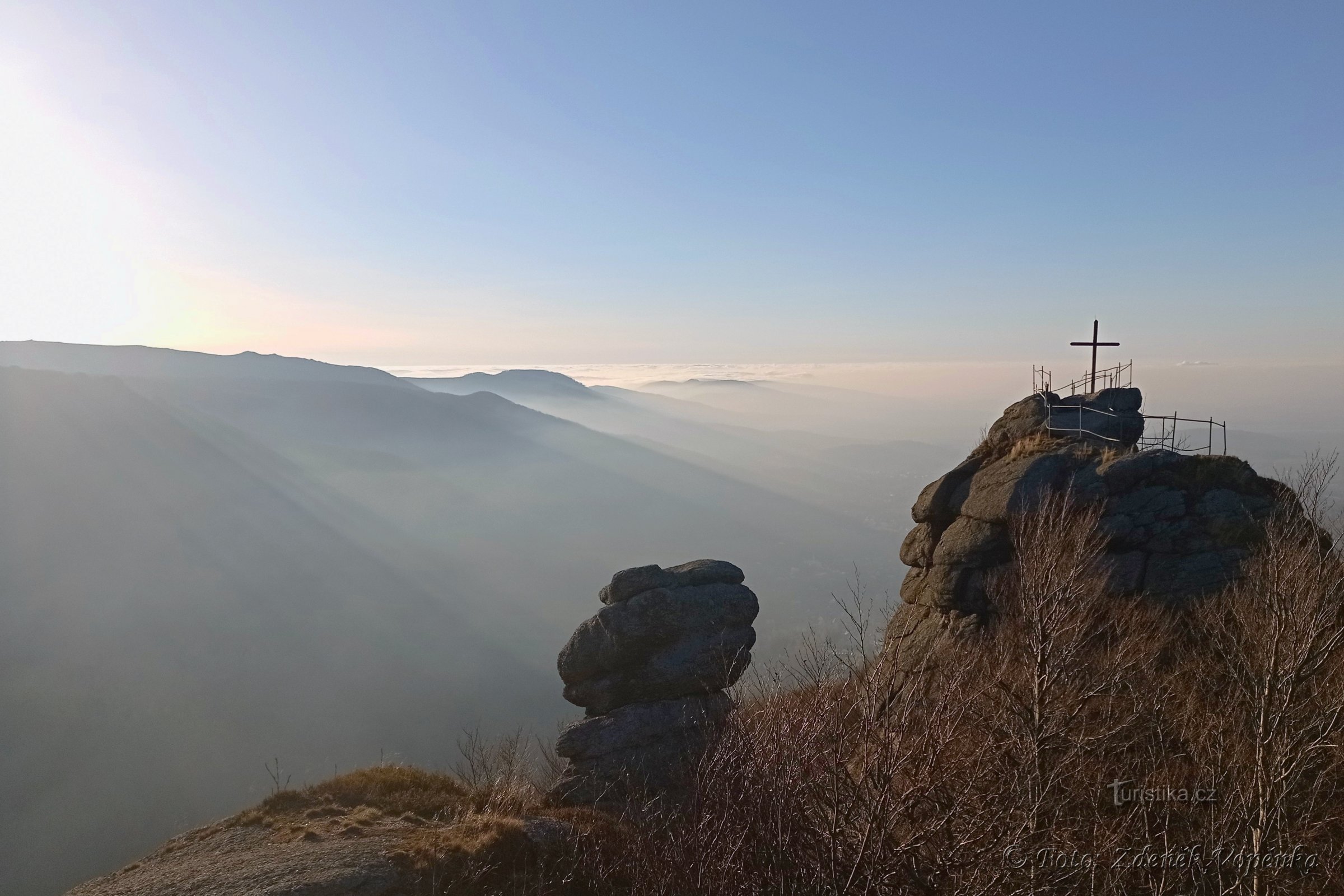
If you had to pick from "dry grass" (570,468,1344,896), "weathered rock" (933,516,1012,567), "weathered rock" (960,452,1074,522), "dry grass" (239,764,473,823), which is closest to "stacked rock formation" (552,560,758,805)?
"dry grass" (239,764,473,823)

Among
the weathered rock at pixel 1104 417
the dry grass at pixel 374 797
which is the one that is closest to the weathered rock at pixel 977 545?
the weathered rock at pixel 1104 417

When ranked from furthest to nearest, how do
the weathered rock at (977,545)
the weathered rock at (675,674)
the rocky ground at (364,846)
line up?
the weathered rock at (675,674) < the weathered rock at (977,545) < the rocky ground at (364,846)

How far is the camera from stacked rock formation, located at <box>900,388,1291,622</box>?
24984mm

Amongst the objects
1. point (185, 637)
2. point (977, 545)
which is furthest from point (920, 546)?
point (185, 637)

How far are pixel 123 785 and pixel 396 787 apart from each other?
77.7 meters

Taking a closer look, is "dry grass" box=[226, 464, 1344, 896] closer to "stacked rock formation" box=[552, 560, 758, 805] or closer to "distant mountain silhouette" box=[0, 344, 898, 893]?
"stacked rock formation" box=[552, 560, 758, 805]

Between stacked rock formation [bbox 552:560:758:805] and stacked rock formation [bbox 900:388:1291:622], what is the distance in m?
8.97

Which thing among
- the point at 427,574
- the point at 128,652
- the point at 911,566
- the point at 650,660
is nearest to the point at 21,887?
the point at 128,652

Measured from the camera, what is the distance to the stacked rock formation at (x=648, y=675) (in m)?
30.9

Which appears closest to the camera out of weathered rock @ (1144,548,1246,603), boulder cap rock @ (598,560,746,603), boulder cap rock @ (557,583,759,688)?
weathered rock @ (1144,548,1246,603)

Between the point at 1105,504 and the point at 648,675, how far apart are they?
20326 mm

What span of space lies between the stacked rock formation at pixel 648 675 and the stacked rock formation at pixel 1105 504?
353 inches

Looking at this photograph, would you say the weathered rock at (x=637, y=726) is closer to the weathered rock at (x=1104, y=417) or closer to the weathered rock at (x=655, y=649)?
the weathered rock at (x=655, y=649)

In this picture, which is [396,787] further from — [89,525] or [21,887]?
[89,525]
